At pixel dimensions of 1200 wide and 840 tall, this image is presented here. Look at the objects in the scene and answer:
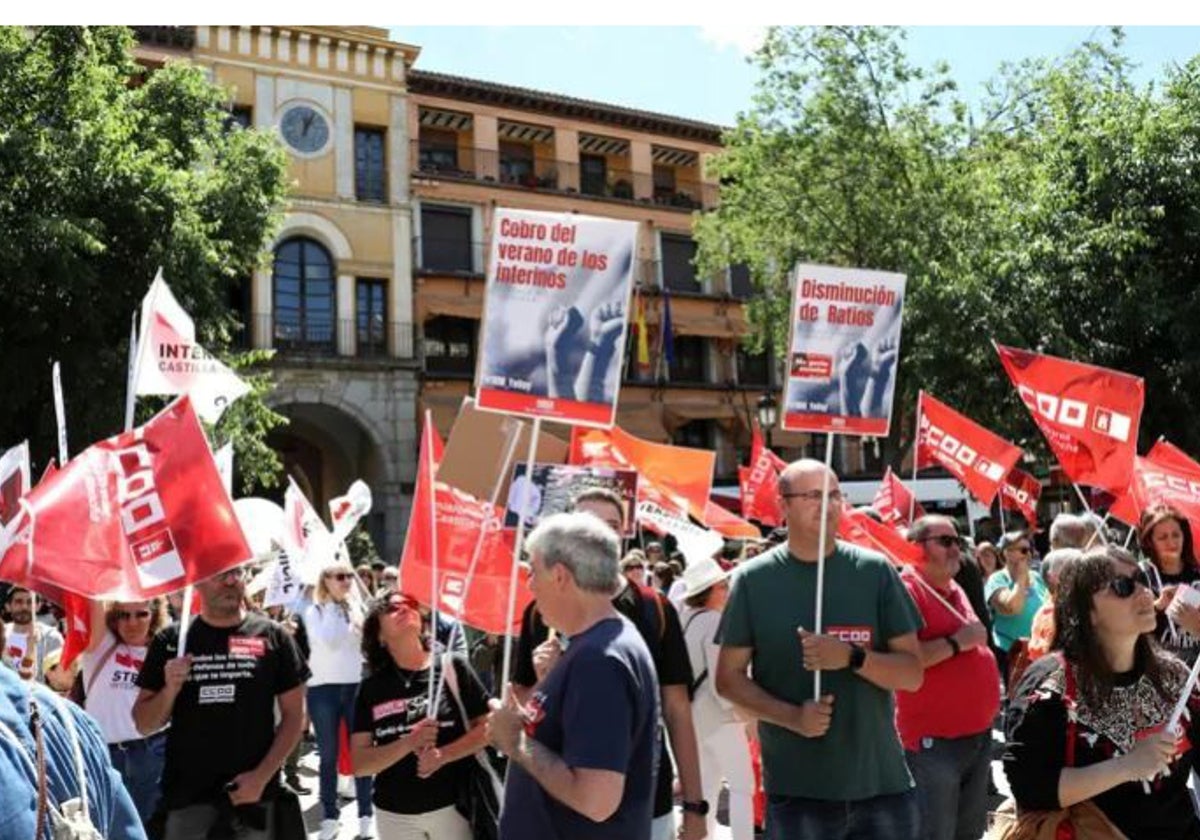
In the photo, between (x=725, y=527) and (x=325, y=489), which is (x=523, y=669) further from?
(x=325, y=489)

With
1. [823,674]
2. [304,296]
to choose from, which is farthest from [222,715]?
[304,296]

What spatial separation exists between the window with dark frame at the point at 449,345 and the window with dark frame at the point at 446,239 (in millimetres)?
1523

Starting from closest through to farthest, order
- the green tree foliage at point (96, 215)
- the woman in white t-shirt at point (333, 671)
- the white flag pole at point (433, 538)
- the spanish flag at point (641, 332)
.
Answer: the white flag pole at point (433, 538) < the woman in white t-shirt at point (333, 671) < the green tree foliage at point (96, 215) < the spanish flag at point (641, 332)

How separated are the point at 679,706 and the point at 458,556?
6.94 ft

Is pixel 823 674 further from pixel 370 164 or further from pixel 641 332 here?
pixel 641 332

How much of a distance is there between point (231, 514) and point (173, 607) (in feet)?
13.1

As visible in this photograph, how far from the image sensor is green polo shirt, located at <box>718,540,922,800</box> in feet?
13.5

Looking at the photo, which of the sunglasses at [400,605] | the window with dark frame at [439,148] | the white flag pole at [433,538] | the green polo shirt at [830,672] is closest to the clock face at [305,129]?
the window with dark frame at [439,148]

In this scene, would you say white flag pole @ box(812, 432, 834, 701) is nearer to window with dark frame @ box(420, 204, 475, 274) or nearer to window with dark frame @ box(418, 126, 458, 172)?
window with dark frame @ box(420, 204, 475, 274)

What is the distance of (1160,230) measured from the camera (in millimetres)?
18281

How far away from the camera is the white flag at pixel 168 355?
693 cm

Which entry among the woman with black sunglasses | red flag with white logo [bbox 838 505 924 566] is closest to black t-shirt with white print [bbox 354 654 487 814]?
the woman with black sunglasses

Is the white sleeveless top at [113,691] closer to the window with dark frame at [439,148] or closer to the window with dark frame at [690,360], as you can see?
the window with dark frame at [439,148]

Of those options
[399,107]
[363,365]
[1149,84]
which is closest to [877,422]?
[1149,84]
